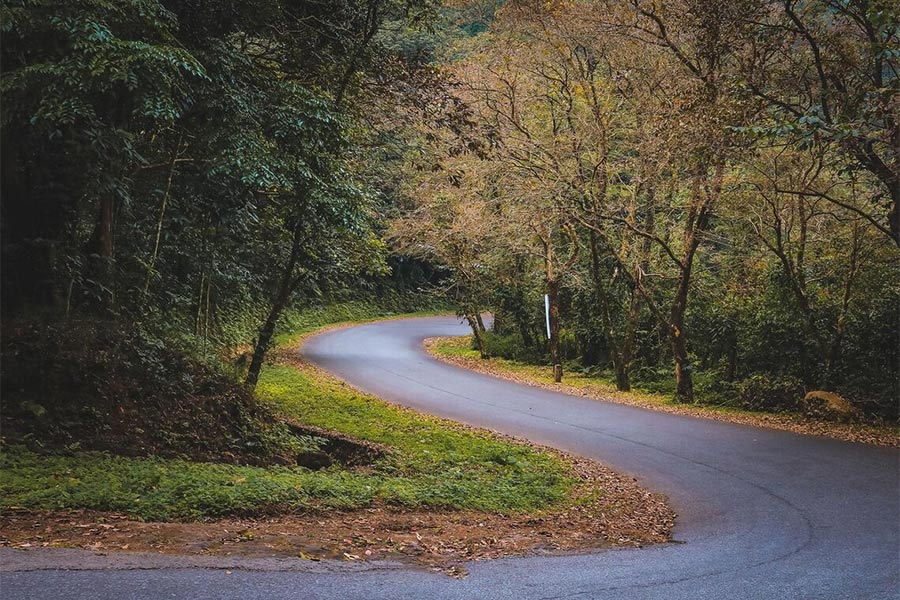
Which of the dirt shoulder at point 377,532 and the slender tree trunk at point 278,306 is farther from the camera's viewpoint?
the slender tree trunk at point 278,306

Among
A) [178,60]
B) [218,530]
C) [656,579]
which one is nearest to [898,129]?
[656,579]

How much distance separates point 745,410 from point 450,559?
11.8 metres

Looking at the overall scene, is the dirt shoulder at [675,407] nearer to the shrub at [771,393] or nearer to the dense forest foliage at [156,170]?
the shrub at [771,393]

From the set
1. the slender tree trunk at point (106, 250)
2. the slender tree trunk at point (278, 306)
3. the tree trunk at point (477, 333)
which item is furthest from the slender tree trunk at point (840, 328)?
the slender tree trunk at point (106, 250)

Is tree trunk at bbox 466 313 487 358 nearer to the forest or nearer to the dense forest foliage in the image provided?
the forest

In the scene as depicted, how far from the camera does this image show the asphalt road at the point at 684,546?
14.2 feet

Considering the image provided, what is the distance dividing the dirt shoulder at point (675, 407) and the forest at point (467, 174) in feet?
2.68

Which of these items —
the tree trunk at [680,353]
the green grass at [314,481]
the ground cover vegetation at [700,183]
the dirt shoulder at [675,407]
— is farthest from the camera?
the tree trunk at [680,353]

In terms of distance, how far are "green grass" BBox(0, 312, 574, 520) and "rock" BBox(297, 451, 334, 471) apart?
267mm

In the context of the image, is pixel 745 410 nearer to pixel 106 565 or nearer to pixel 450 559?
pixel 450 559

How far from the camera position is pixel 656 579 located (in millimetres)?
5434

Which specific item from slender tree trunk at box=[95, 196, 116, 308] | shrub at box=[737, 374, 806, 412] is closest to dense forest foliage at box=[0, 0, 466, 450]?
slender tree trunk at box=[95, 196, 116, 308]

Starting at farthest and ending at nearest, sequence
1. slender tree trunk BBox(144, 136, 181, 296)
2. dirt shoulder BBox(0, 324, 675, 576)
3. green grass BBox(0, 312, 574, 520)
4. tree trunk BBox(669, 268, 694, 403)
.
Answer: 1. tree trunk BBox(669, 268, 694, 403)
2. slender tree trunk BBox(144, 136, 181, 296)
3. green grass BBox(0, 312, 574, 520)
4. dirt shoulder BBox(0, 324, 675, 576)

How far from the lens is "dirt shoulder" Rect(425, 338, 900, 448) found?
12336mm
